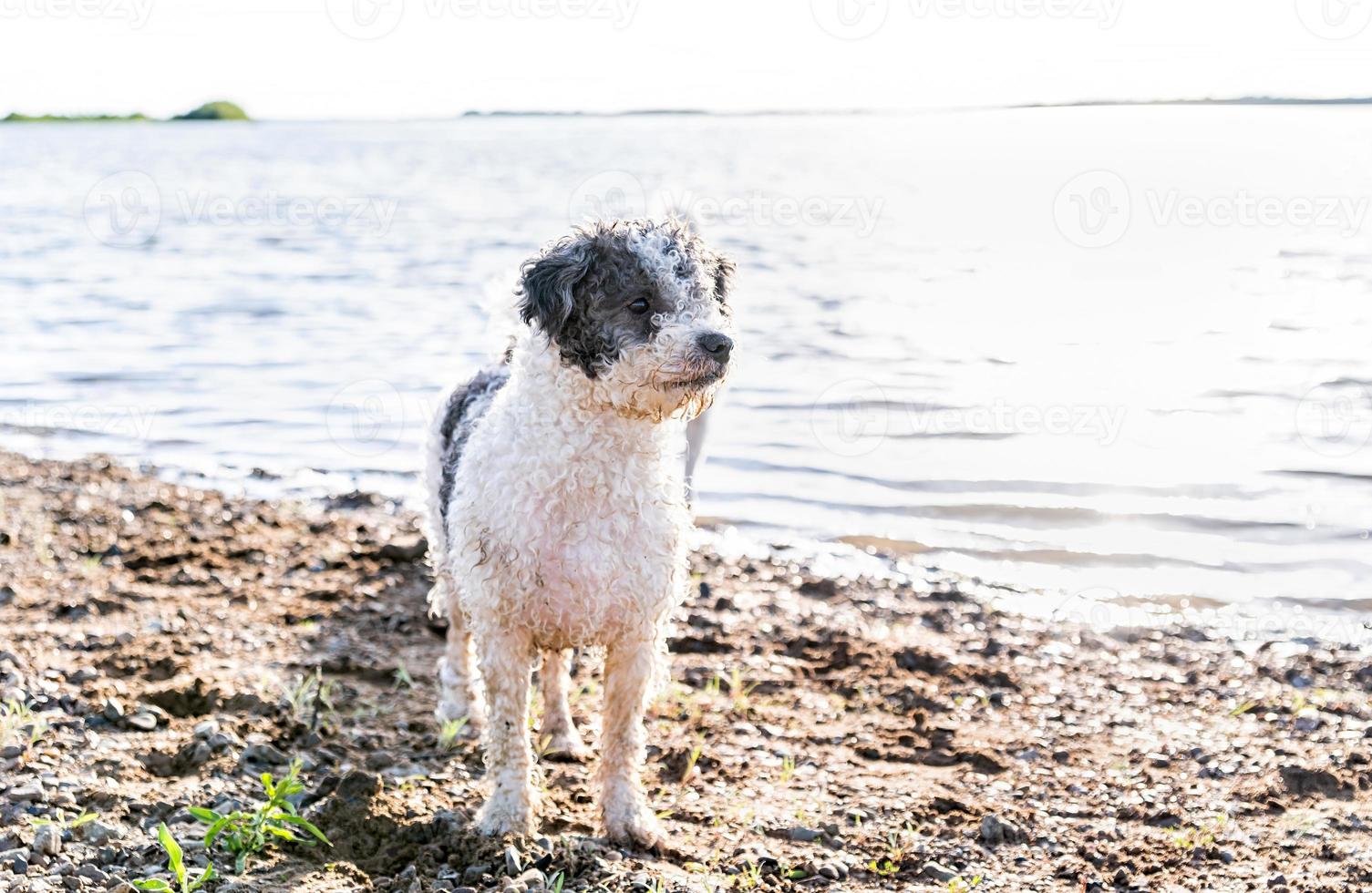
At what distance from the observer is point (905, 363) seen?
14.7 metres

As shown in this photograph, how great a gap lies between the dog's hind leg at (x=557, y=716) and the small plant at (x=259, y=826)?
4.12ft

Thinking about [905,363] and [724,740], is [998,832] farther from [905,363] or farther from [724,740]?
[905,363]

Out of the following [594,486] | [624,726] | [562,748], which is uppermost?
[594,486]

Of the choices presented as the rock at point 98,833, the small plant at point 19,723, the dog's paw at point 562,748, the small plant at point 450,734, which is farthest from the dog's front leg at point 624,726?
the small plant at point 19,723

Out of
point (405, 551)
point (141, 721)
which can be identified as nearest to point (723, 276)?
point (141, 721)

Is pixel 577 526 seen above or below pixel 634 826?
above

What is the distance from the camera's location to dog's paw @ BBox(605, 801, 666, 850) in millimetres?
4535

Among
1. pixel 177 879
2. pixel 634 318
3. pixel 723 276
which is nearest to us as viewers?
pixel 177 879

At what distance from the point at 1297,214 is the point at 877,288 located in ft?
50.7

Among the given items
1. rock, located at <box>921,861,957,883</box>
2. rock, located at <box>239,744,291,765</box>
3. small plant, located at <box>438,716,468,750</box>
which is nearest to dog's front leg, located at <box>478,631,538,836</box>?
small plant, located at <box>438,716,468,750</box>

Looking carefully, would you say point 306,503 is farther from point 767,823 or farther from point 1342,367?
point 1342,367

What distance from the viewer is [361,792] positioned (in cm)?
456

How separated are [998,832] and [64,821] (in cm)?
331

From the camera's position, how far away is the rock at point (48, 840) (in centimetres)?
396
